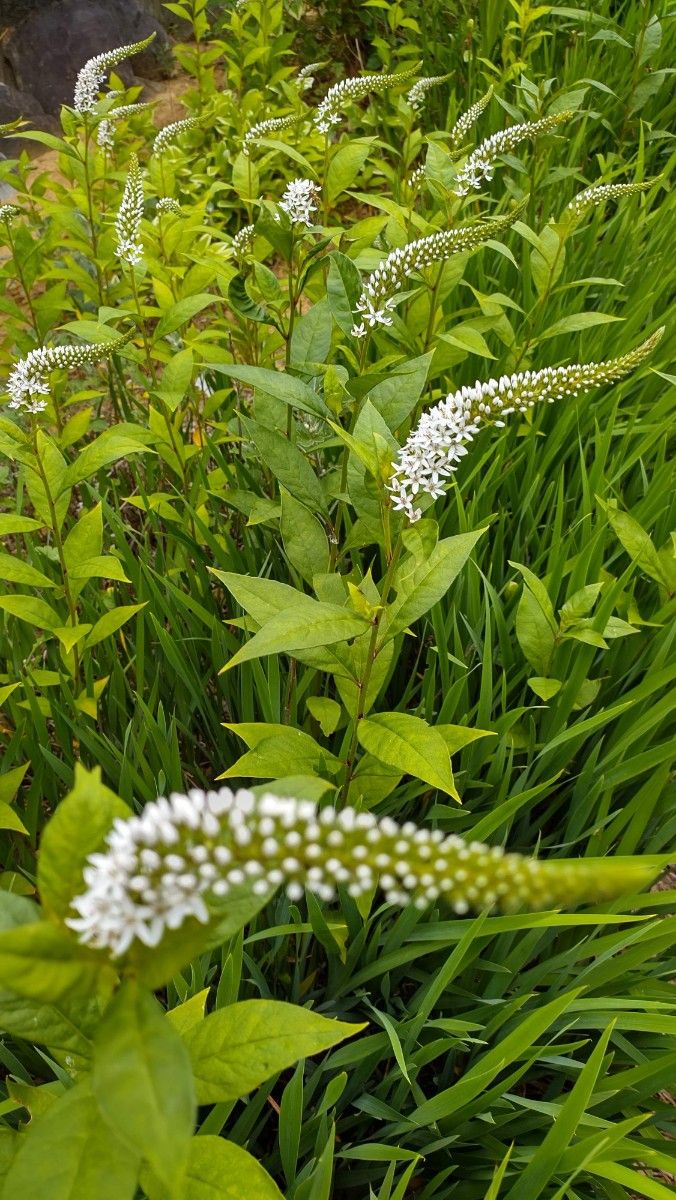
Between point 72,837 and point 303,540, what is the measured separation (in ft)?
3.35

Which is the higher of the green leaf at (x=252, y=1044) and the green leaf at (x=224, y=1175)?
the green leaf at (x=252, y=1044)

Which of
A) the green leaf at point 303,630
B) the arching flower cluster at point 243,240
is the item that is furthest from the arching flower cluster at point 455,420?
the arching flower cluster at point 243,240

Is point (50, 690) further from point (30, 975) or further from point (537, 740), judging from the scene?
point (30, 975)

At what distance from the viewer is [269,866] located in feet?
1.93

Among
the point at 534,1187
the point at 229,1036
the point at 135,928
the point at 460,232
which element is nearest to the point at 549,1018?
the point at 534,1187

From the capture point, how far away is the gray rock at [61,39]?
684 cm

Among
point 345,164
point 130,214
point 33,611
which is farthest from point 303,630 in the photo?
point 345,164

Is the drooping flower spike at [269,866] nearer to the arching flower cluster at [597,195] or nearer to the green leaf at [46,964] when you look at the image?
the green leaf at [46,964]

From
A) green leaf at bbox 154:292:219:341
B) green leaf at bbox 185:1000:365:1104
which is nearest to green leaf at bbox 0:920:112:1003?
green leaf at bbox 185:1000:365:1104

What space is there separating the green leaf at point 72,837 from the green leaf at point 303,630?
50 centimetres

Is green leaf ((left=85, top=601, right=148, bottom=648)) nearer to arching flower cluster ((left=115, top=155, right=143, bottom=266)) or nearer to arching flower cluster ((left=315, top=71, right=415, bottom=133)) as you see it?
arching flower cluster ((left=115, top=155, right=143, bottom=266))

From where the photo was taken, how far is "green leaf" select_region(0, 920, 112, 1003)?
0.57 meters

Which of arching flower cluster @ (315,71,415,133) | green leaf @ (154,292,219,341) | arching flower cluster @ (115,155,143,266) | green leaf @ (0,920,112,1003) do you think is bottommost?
green leaf @ (0,920,112,1003)

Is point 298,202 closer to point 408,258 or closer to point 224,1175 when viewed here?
point 408,258
